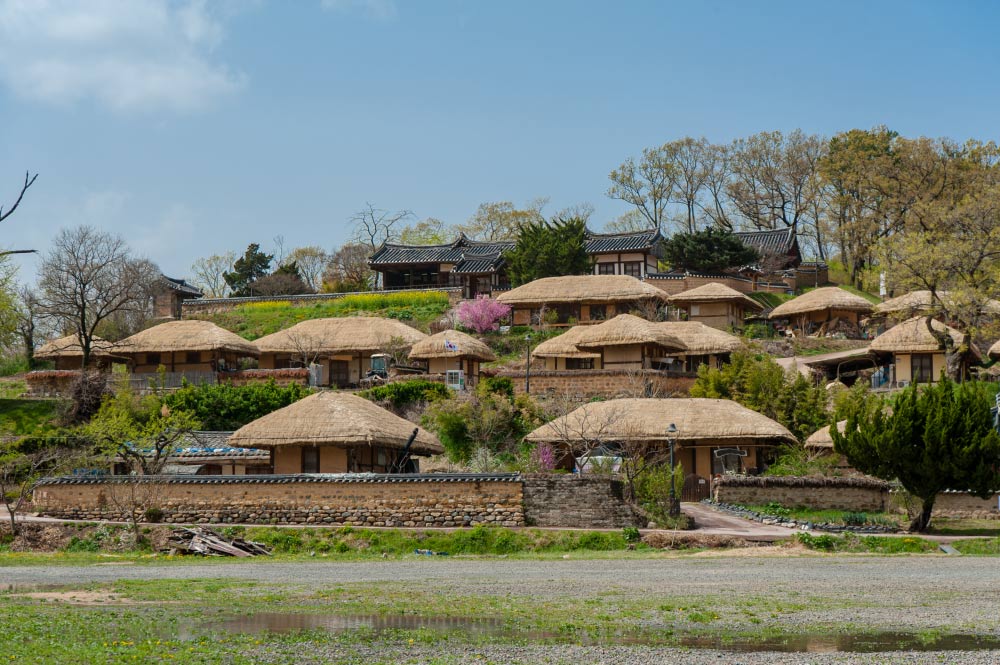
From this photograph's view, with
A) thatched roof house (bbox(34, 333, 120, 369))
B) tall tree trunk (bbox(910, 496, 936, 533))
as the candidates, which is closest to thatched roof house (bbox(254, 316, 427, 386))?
thatched roof house (bbox(34, 333, 120, 369))

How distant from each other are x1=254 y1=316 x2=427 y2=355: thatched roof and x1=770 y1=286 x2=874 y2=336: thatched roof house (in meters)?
19.7

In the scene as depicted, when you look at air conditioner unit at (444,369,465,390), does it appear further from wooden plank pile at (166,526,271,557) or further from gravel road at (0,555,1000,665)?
gravel road at (0,555,1000,665)

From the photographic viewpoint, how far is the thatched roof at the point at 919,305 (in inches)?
1706

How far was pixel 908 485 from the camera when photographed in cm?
2709

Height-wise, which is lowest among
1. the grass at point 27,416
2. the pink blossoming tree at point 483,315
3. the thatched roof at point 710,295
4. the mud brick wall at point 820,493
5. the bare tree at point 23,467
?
the mud brick wall at point 820,493

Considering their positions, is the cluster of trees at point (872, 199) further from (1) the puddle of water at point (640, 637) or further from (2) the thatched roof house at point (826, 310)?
(1) the puddle of water at point (640, 637)

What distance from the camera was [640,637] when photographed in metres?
12.2

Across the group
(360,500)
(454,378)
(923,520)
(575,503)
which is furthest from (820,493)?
(454,378)

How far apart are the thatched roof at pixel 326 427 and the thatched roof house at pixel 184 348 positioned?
1964 centimetres

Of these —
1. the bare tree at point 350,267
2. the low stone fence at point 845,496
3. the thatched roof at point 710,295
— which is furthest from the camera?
the bare tree at point 350,267

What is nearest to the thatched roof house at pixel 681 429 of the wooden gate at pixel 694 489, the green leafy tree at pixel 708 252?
the wooden gate at pixel 694 489

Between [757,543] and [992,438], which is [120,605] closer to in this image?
[757,543]

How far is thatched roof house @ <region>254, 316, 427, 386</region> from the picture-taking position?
52.4 m

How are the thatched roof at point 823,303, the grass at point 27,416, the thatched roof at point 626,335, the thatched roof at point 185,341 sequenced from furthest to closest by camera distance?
1. the thatched roof at point 823,303
2. the thatched roof at point 185,341
3. the thatched roof at point 626,335
4. the grass at point 27,416
